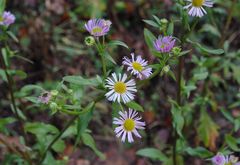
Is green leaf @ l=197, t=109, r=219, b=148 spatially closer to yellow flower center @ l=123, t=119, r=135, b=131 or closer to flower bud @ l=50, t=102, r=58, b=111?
yellow flower center @ l=123, t=119, r=135, b=131

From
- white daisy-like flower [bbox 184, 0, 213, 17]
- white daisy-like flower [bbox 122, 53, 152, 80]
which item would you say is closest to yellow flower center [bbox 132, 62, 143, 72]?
white daisy-like flower [bbox 122, 53, 152, 80]

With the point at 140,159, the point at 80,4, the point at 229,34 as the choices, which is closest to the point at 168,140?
the point at 140,159

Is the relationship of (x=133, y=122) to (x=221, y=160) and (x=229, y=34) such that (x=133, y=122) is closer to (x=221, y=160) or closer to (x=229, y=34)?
(x=221, y=160)

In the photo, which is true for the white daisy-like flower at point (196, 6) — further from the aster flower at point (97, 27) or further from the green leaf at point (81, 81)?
the green leaf at point (81, 81)

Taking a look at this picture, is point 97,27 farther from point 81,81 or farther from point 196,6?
point 196,6

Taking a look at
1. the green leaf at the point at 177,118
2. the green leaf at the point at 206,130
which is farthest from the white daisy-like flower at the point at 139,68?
the green leaf at the point at 206,130

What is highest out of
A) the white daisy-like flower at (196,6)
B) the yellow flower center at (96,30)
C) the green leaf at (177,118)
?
the white daisy-like flower at (196,6)
